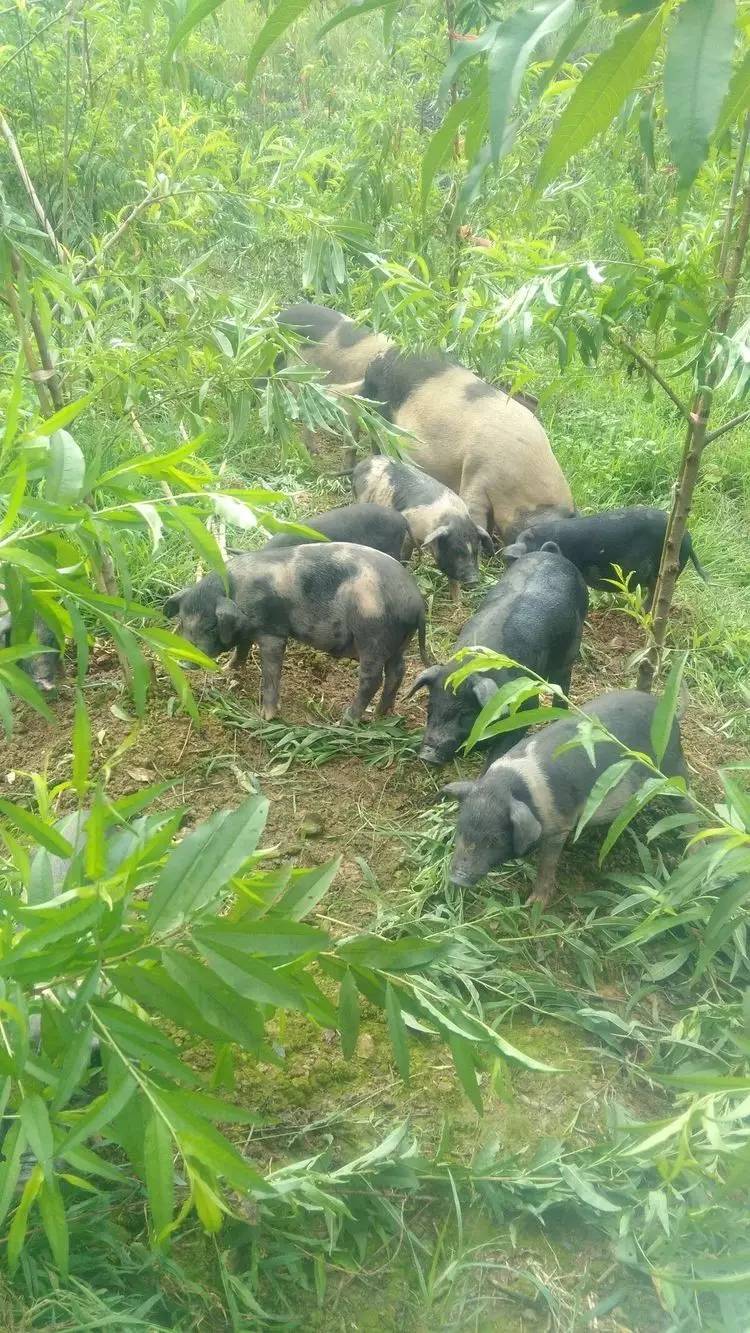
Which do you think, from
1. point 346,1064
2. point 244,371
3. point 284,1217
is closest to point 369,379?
point 244,371

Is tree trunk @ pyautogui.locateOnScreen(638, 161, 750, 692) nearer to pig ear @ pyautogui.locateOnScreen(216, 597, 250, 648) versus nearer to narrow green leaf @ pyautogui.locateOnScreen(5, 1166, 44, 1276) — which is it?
pig ear @ pyautogui.locateOnScreen(216, 597, 250, 648)

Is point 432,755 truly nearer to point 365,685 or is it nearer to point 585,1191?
point 365,685

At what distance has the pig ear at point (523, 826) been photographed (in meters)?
3.03

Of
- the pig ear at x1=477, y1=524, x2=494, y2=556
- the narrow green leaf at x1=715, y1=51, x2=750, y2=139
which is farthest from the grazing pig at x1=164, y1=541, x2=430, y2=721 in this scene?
the narrow green leaf at x1=715, y1=51, x2=750, y2=139

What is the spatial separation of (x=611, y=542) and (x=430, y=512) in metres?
0.87

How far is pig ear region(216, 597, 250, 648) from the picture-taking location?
386cm

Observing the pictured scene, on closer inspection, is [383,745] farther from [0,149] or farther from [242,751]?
[0,149]

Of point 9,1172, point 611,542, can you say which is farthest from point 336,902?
point 611,542

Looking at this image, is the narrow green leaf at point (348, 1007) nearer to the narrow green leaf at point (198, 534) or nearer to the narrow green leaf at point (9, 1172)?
the narrow green leaf at point (9, 1172)

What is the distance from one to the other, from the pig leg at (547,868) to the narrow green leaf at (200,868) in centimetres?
195

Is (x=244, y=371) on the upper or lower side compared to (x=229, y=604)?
upper

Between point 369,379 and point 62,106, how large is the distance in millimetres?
2309

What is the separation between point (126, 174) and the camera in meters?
6.31

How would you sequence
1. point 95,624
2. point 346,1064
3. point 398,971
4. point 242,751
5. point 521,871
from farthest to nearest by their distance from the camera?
point 95,624 → point 242,751 → point 521,871 → point 346,1064 → point 398,971
